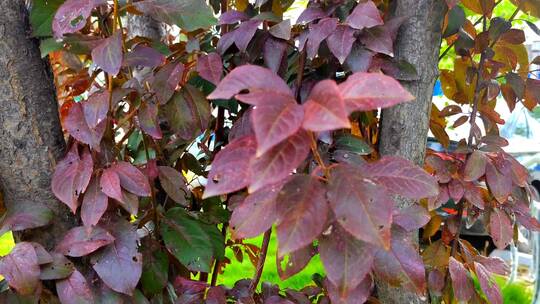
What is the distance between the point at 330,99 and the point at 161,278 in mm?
578

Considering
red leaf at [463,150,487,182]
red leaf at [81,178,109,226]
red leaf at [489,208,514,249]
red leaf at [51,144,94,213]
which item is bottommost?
red leaf at [489,208,514,249]

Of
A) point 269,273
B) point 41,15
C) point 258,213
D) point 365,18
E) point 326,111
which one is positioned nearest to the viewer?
point 326,111

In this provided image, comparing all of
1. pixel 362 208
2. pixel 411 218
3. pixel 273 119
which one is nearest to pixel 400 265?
pixel 411 218

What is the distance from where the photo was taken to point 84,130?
0.82 meters

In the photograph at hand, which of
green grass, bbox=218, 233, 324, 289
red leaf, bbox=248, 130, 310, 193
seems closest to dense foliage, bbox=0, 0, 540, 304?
red leaf, bbox=248, 130, 310, 193

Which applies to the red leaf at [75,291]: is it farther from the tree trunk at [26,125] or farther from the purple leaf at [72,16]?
the purple leaf at [72,16]

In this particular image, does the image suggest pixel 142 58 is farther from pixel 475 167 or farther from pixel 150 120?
pixel 475 167

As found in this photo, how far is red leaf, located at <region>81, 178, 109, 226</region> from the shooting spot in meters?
0.80

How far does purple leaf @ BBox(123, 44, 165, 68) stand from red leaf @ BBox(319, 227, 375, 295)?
1.41 feet

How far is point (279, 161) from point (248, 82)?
11 cm

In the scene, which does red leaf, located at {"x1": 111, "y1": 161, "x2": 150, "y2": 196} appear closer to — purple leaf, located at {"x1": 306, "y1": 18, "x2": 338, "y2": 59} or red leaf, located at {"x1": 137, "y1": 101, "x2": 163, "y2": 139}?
red leaf, located at {"x1": 137, "y1": 101, "x2": 163, "y2": 139}

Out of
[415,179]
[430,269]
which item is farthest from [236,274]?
[415,179]

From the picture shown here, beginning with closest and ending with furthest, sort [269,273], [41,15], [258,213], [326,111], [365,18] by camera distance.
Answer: [326,111]
[258,213]
[365,18]
[41,15]
[269,273]

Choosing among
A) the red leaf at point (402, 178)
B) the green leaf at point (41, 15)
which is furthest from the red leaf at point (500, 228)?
the green leaf at point (41, 15)
